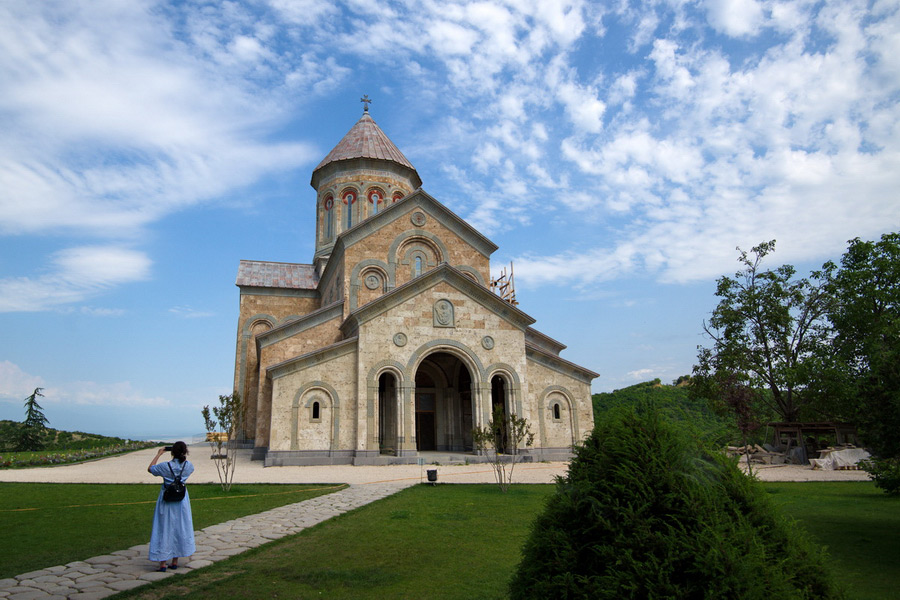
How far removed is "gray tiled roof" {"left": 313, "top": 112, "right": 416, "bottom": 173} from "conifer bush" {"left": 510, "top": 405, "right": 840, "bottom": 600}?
26688 millimetres

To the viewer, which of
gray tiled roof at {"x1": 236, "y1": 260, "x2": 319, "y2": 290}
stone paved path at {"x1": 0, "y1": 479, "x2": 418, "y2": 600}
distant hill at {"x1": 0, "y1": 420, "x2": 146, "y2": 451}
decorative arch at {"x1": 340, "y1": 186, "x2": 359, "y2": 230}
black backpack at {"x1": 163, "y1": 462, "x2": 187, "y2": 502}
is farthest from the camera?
decorative arch at {"x1": 340, "y1": 186, "x2": 359, "y2": 230}

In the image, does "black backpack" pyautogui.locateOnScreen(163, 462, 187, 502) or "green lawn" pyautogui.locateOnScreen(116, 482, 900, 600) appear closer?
"green lawn" pyautogui.locateOnScreen(116, 482, 900, 600)

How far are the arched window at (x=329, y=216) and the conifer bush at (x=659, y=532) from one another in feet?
86.5

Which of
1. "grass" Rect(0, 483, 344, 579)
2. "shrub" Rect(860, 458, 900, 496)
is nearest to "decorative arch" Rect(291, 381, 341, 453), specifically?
"grass" Rect(0, 483, 344, 579)

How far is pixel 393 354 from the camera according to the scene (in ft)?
58.7

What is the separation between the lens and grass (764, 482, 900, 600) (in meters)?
4.96

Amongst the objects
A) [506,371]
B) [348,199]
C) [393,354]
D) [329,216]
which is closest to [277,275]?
[329,216]

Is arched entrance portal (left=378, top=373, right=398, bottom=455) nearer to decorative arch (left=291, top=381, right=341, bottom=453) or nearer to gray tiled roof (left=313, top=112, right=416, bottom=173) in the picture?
decorative arch (left=291, top=381, right=341, bottom=453)

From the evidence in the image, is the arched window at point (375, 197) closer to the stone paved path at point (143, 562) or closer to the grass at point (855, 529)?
the stone paved path at point (143, 562)

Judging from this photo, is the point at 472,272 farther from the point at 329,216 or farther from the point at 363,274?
the point at 329,216

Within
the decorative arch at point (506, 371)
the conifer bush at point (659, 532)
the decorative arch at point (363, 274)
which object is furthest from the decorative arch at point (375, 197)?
the conifer bush at point (659, 532)

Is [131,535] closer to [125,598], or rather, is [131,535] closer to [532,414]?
[125,598]

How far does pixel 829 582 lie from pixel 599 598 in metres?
1.14

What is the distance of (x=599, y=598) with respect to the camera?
7.70 ft
